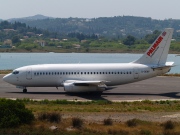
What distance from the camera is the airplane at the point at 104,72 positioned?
50.8m

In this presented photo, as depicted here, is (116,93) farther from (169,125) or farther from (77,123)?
(77,123)

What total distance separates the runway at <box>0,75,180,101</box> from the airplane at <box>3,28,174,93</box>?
4.37 ft

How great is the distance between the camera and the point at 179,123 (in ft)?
102

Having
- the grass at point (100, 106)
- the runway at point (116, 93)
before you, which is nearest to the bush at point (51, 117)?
the grass at point (100, 106)

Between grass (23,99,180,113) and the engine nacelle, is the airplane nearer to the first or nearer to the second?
the engine nacelle

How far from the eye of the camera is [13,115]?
1179 inches

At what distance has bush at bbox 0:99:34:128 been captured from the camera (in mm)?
29492

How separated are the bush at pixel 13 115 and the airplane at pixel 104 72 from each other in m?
19.7

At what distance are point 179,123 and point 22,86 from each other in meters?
24.7

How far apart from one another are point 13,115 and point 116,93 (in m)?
22.7

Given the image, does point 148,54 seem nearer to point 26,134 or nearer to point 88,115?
point 88,115

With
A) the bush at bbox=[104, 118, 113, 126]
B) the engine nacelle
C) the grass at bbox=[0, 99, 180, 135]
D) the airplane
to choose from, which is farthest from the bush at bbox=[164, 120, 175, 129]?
the airplane

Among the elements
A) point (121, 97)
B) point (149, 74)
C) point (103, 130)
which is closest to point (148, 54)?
point (149, 74)

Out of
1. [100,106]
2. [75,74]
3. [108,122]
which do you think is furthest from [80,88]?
[108,122]
